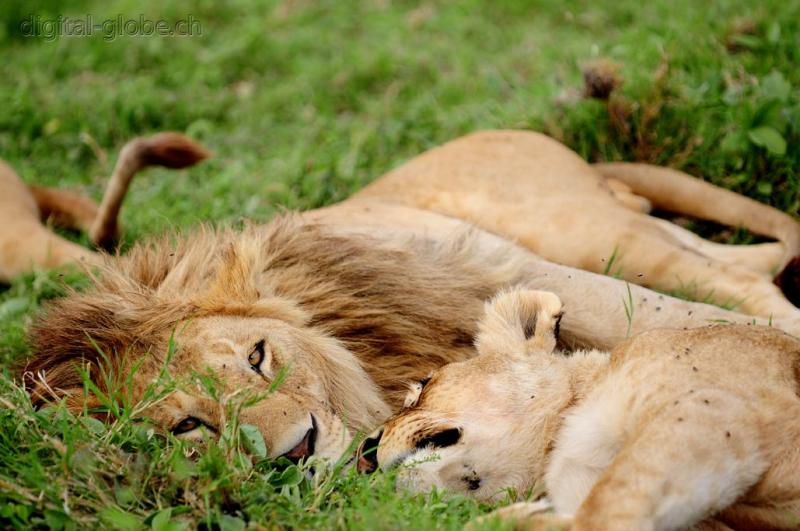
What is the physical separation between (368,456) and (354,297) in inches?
33.8

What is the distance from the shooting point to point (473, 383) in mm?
2479

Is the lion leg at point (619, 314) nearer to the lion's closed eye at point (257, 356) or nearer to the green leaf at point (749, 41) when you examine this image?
the lion's closed eye at point (257, 356)

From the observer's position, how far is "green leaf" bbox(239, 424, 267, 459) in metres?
2.30

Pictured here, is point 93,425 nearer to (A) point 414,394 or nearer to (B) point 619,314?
(A) point 414,394

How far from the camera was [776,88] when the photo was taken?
3.96 meters

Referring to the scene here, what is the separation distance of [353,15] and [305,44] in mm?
540

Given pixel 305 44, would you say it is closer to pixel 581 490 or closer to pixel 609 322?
pixel 609 322

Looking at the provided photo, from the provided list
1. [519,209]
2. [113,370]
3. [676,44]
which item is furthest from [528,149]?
[113,370]

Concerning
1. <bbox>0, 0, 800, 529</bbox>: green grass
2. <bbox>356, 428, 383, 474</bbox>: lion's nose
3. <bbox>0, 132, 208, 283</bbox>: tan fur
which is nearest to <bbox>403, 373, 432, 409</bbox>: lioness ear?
<bbox>356, 428, 383, 474</bbox>: lion's nose

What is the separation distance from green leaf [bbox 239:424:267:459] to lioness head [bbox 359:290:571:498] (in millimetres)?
235

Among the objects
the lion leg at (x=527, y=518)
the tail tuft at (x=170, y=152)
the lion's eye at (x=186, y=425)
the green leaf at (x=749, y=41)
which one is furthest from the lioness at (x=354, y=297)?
the green leaf at (x=749, y=41)

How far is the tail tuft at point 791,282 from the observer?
11.3 feet

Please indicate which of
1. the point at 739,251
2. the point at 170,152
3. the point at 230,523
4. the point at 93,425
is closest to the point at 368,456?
the point at 230,523

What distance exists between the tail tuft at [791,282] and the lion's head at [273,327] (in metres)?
1.06
